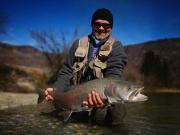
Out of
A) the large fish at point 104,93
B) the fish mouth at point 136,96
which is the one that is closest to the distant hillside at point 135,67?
the large fish at point 104,93

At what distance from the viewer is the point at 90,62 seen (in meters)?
5.55

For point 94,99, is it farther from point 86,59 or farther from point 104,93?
point 86,59

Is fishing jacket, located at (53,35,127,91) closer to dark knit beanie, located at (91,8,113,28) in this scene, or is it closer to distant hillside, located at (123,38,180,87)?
dark knit beanie, located at (91,8,113,28)

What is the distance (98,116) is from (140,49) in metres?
59.6

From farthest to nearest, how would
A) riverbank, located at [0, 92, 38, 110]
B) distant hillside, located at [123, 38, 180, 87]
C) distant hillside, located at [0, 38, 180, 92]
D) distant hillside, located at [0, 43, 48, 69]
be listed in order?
distant hillside, located at [0, 43, 48, 69], distant hillside, located at [123, 38, 180, 87], distant hillside, located at [0, 38, 180, 92], riverbank, located at [0, 92, 38, 110]

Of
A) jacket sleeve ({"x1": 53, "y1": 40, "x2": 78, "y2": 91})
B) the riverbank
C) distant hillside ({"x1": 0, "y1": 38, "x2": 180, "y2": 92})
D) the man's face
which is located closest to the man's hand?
jacket sleeve ({"x1": 53, "y1": 40, "x2": 78, "y2": 91})

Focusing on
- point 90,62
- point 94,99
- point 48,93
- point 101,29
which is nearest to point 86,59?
point 90,62

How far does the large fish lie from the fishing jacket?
1.40 ft

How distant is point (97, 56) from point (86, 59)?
0.69 feet

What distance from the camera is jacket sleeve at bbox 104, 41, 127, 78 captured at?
17.9ft

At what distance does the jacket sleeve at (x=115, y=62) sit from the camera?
545cm

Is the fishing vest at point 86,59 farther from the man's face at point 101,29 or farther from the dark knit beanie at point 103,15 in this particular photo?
the dark knit beanie at point 103,15

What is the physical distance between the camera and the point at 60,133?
4.85 metres

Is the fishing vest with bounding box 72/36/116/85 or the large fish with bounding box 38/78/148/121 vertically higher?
the fishing vest with bounding box 72/36/116/85
